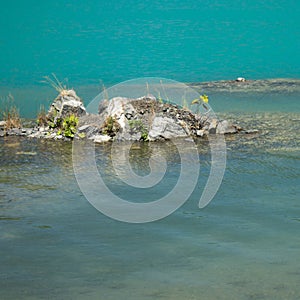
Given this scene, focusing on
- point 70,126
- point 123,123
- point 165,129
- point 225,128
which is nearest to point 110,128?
point 123,123

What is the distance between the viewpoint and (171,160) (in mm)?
8734

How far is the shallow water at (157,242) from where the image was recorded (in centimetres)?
436

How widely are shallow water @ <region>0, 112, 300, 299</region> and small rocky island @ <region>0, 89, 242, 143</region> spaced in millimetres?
2021

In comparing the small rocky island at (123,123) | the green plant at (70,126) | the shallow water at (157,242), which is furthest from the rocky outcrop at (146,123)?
the shallow water at (157,242)

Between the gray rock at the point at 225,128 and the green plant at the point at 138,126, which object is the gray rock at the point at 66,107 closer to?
the green plant at the point at 138,126

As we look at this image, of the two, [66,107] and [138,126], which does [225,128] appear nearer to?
[138,126]

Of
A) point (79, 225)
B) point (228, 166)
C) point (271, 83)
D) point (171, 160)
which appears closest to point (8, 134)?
point (171, 160)

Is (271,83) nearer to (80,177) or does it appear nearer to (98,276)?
(80,177)

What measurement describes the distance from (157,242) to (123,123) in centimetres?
537

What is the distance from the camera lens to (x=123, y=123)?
34.7ft

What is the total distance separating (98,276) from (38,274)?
0.45 meters

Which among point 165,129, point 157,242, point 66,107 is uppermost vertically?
point 66,107

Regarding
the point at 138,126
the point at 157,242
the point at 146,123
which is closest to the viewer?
the point at 157,242

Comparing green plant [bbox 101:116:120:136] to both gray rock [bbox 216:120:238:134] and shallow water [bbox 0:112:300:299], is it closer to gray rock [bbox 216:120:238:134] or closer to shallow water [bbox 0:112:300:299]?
gray rock [bbox 216:120:238:134]
